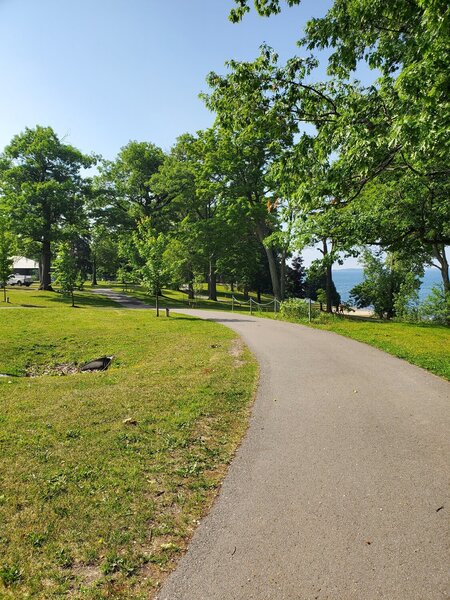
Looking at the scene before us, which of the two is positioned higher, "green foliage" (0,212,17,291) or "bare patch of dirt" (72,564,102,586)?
"green foliage" (0,212,17,291)

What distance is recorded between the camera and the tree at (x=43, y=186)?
3531 centimetres

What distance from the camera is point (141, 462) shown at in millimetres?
4816

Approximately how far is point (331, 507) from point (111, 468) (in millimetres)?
2774

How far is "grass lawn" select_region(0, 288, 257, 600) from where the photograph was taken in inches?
122

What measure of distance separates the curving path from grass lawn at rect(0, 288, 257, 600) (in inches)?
13.7

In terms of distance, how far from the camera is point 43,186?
1403 inches

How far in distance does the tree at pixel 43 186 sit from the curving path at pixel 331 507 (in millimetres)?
35836

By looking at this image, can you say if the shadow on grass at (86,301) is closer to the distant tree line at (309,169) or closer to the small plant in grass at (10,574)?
the distant tree line at (309,169)

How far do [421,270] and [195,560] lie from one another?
35.7 m

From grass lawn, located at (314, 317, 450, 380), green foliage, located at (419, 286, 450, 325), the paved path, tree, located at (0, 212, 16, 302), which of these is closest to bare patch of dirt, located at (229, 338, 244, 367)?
grass lawn, located at (314, 317, 450, 380)

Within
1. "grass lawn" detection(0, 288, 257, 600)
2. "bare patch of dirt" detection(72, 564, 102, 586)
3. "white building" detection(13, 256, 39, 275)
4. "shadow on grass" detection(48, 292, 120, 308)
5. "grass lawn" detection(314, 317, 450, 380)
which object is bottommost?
"bare patch of dirt" detection(72, 564, 102, 586)

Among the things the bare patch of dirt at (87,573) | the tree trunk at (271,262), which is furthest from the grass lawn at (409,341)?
the tree trunk at (271,262)

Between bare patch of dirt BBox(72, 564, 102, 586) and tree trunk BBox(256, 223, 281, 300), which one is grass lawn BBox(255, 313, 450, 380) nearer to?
bare patch of dirt BBox(72, 564, 102, 586)

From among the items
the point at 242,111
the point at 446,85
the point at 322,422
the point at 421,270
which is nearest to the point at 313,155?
A: the point at 242,111
